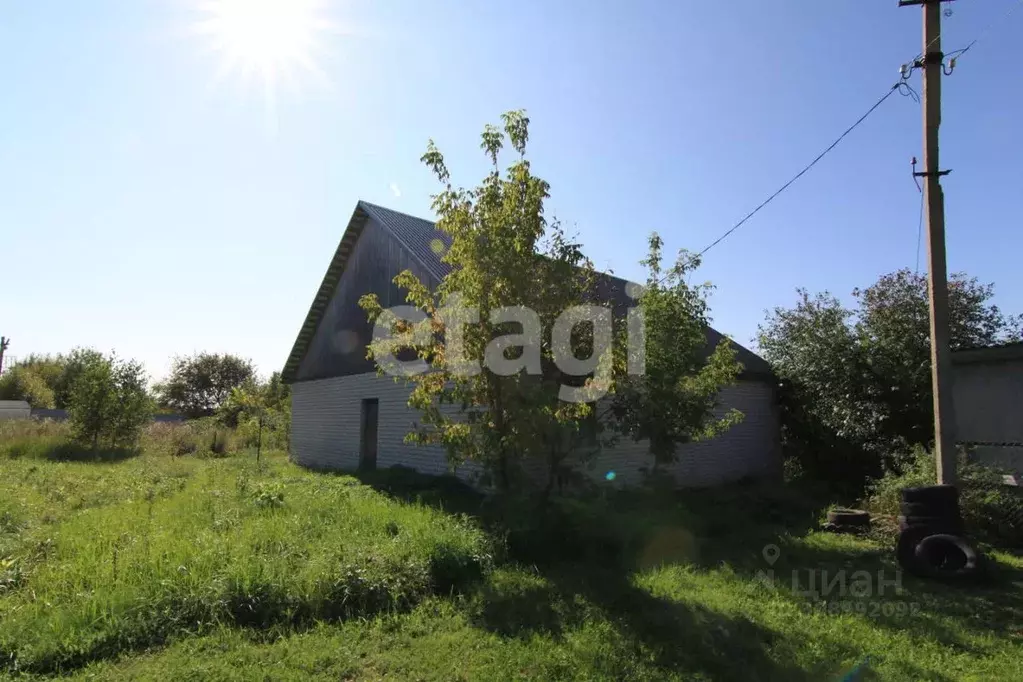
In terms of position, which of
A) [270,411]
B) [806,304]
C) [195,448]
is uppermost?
[806,304]

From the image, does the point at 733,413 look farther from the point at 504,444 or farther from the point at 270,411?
the point at 270,411

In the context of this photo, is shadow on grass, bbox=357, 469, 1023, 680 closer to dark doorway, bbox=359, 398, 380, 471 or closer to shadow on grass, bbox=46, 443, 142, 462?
dark doorway, bbox=359, 398, 380, 471

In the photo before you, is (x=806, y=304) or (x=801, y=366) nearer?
(x=801, y=366)

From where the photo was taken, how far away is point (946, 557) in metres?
6.59

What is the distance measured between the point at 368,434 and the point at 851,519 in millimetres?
11083

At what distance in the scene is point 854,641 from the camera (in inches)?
182

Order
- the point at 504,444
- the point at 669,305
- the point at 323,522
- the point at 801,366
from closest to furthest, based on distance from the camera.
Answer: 1. the point at 504,444
2. the point at 323,522
3. the point at 669,305
4. the point at 801,366

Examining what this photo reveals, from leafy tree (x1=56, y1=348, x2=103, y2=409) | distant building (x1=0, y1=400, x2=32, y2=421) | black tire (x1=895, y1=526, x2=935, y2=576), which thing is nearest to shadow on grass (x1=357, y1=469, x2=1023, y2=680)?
black tire (x1=895, y1=526, x2=935, y2=576)

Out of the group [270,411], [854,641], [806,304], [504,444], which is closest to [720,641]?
[854,641]

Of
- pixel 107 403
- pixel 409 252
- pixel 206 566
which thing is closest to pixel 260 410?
pixel 107 403

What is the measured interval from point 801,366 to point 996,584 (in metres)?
7.78

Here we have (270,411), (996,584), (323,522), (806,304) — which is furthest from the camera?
(270,411)

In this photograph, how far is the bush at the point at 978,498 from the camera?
25.9 feet

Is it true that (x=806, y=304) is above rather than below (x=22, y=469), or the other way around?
above
